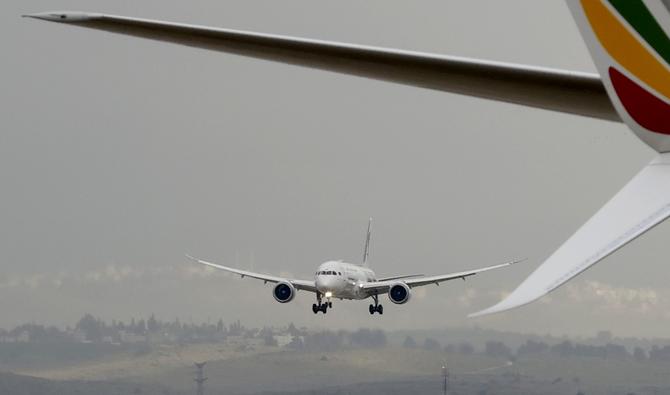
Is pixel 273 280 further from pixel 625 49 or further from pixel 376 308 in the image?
pixel 625 49

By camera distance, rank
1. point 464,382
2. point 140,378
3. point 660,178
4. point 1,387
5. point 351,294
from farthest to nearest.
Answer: point 1,387 → point 464,382 → point 140,378 → point 351,294 → point 660,178

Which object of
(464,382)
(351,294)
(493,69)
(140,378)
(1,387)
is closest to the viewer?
(493,69)

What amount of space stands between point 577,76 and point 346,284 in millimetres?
74573

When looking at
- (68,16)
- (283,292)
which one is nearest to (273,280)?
(283,292)

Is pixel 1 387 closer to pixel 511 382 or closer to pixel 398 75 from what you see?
pixel 511 382

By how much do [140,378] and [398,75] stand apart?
390 ft

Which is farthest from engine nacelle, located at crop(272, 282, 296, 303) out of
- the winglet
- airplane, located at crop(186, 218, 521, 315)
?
the winglet

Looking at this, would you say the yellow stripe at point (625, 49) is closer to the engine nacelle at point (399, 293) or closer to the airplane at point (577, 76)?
the airplane at point (577, 76)

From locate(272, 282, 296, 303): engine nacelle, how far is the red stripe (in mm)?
72260

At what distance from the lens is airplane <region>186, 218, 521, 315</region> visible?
7688 centimetres

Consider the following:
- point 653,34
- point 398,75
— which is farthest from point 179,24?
point 653,34

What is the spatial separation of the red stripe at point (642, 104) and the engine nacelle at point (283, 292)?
72260 mm

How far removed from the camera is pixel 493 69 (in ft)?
13.6

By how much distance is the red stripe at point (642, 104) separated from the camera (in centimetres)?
372
